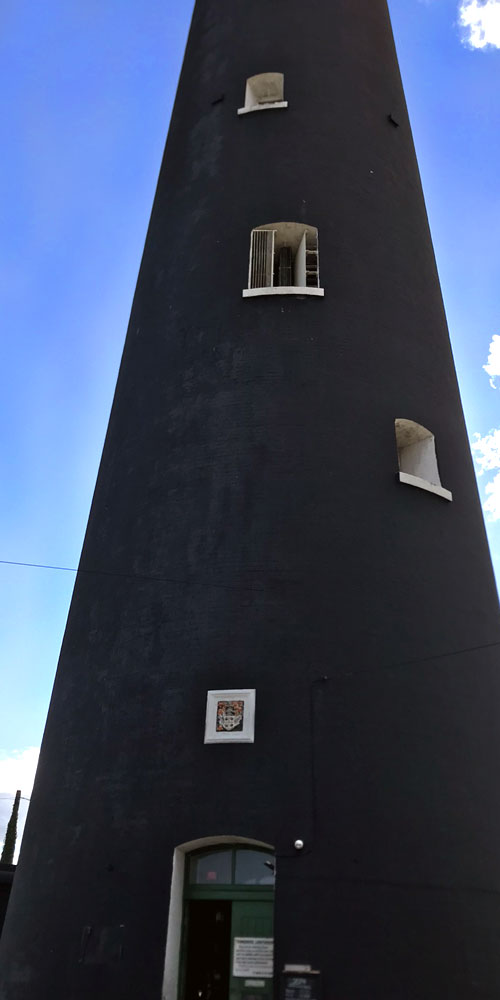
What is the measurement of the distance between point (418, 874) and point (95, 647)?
559 centimetres

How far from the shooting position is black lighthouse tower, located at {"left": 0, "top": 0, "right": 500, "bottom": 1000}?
10.7 metres

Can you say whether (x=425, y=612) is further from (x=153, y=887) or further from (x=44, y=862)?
(x=44, y=862)

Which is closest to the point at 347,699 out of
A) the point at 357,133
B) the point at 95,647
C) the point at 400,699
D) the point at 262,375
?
the point at 400,699

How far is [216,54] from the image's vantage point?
2023cm

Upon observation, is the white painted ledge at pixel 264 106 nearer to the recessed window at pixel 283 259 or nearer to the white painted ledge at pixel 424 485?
the recessed window at pixel 283 259

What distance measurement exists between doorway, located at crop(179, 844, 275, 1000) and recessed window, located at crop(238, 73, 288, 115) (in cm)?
1423

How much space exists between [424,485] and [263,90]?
1037cm

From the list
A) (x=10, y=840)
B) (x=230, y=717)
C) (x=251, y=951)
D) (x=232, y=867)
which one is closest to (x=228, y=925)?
(x=251, y=951)

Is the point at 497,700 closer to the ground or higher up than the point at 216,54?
closer to the ground

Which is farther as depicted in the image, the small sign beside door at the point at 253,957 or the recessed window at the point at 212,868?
the recessed window at the point at 212,868

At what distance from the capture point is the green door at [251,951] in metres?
10.7

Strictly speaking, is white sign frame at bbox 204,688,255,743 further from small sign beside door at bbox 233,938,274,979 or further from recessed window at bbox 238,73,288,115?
recessed window at bbox 238,73,288,115

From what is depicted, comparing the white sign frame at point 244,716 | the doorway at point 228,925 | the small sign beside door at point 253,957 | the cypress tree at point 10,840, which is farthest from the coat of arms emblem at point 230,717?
the cypress tree at point 10,840

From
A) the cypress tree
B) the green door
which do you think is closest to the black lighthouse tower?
the green door
